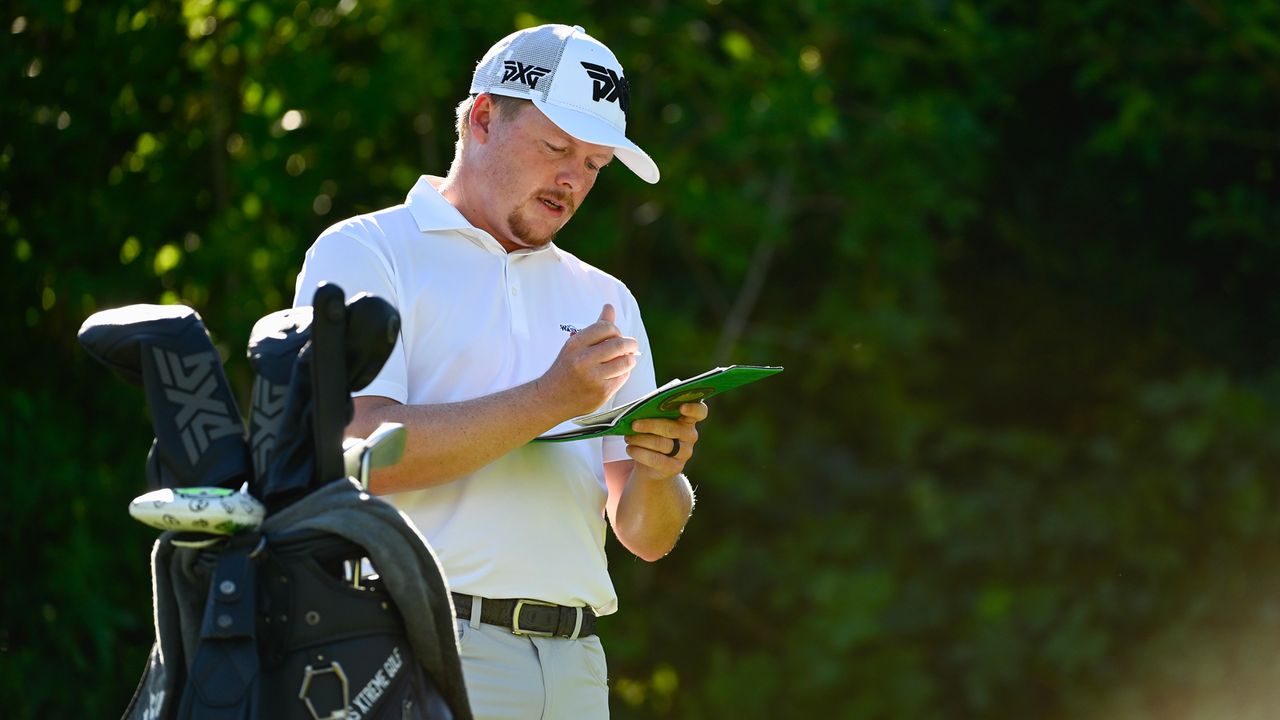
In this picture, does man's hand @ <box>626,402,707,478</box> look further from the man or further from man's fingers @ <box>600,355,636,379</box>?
man's fingers @ <box>600,355,636,379</box>

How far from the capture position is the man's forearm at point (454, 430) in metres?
2.19

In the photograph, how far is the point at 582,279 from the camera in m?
2.60

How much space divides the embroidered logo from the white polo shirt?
0.21 metres

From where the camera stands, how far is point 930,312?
26.3 ft

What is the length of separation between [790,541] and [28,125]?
4.05 metres

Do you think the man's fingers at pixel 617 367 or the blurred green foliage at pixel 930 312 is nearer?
the man's fingers at pixel 617 367

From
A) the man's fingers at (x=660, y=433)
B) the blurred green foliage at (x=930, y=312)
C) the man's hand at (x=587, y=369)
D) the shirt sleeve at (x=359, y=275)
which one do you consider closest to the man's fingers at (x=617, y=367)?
the man's hand at (x=587, y=369)

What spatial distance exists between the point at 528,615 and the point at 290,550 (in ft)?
2.66

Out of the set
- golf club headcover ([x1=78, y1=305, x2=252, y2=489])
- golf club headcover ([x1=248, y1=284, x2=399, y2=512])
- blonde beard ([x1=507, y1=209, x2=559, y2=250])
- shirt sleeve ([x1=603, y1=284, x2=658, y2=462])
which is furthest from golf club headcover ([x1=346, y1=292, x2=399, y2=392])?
shirt sleeve ([x1=603, y1=284, x2=658, y2=462])

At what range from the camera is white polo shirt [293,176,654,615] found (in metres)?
2.32

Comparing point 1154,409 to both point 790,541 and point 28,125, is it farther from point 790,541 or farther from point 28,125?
point 28,125

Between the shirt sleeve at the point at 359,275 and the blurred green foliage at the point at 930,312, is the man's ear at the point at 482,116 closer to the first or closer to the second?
the shirt sleeve at the point at 359,275

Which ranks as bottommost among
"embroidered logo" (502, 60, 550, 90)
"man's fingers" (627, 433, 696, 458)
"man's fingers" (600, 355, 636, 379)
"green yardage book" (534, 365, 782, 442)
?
"man's fingers" (627, 433, 696, 458)

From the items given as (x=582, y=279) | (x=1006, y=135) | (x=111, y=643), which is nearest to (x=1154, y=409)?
(x=1006, y=135)
